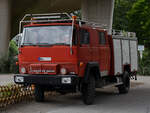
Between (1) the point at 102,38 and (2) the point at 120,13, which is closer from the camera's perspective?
(1) the point at 102,38

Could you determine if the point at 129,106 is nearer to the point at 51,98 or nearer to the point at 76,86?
the point at 76,86

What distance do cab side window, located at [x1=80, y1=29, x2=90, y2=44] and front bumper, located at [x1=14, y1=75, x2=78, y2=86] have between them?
1374mm

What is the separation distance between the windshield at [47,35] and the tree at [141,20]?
37115mm

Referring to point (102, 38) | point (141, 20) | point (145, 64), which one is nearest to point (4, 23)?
point (145, 64)

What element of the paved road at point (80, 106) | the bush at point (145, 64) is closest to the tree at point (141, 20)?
the bush at point (145, 64)

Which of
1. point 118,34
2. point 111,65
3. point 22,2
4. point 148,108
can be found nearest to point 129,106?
point 148,108

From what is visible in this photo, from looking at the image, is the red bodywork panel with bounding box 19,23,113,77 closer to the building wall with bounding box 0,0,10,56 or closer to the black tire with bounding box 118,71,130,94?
the black tire with bounding box 118,71,130,94

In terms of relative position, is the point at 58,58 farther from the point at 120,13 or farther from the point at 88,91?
the point at 120,13

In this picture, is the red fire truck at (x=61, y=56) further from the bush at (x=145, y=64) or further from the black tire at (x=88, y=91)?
the bush at (x=145, y=64)

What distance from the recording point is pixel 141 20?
49312 millimetres

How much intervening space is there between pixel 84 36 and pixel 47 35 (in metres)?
1.24

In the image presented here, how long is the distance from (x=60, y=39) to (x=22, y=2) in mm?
27631

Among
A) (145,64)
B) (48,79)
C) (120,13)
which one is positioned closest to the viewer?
(48,79)

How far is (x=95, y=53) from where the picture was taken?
41.8ft
